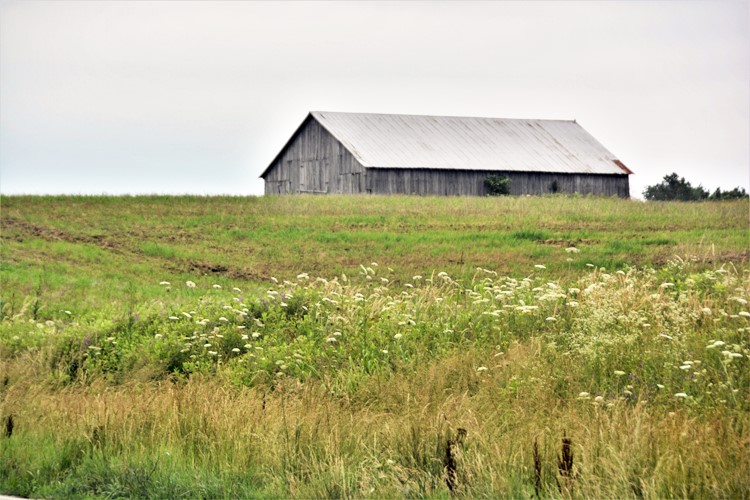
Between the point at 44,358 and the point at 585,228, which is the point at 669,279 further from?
the point at 585,228

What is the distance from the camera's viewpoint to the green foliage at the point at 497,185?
58250mm

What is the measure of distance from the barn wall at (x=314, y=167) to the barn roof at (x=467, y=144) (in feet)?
3.03

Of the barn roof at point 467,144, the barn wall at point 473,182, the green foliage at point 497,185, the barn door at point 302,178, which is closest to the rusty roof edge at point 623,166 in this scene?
the barn roof at point 467,144

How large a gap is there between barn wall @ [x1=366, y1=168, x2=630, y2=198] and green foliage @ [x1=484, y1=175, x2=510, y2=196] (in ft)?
0.99

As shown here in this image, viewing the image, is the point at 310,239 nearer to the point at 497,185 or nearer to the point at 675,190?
the point at 497,185

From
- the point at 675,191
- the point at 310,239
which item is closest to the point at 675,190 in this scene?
the point at 675,191

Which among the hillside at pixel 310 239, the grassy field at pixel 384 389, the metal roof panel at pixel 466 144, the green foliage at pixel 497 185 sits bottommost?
the grassy field at pixel 384 389

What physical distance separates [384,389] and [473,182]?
158 feet

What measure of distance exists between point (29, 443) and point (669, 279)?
10.7 metres

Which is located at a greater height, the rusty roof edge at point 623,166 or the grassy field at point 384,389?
the rusty roof edge at point 623,166

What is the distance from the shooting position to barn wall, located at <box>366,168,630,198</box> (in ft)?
183

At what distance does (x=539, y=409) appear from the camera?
9.78 meters

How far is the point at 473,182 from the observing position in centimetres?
5847

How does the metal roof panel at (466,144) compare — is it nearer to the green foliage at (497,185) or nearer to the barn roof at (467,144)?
the barn roof at (467,144)
